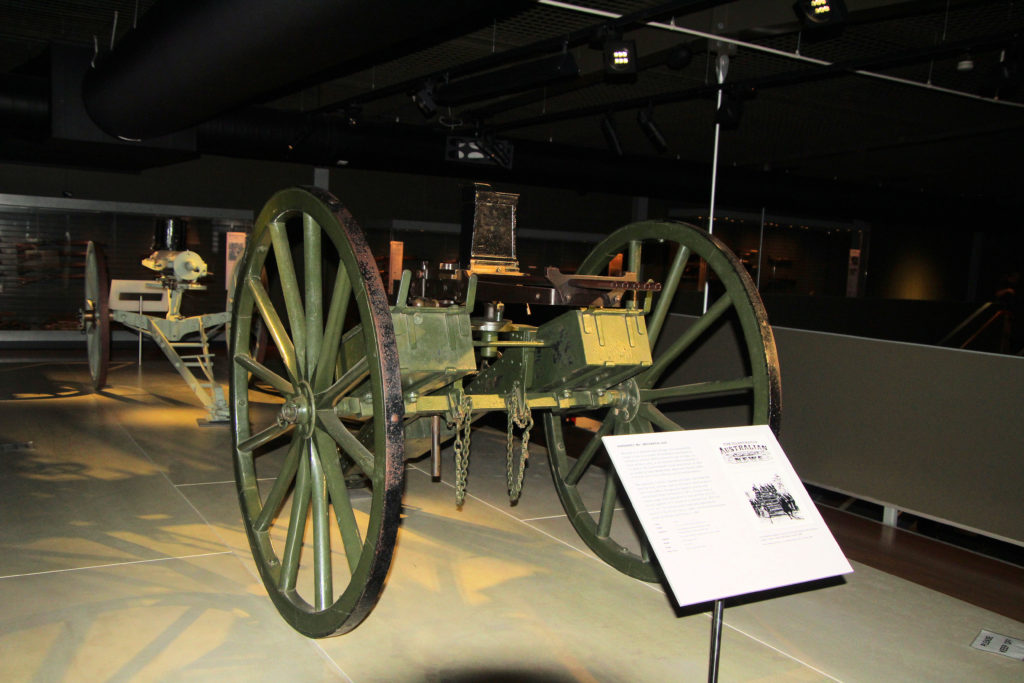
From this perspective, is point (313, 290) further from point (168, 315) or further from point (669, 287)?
point (168, 315)

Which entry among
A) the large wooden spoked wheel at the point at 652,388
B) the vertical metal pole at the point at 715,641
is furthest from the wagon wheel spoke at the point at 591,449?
the vertical metal pole at the point at 715,641

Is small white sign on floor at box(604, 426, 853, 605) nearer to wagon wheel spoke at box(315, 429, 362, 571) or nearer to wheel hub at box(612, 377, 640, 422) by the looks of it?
wagon wheel spoke at box(315, 429, 362, 571)

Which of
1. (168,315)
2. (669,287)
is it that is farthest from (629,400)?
(168,315)

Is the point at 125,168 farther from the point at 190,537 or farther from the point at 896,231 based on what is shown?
the point at 896,231

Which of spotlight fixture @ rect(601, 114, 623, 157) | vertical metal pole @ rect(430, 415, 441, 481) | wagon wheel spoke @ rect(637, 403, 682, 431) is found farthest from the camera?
spotlight fixture @ rect(601, 114, 623, 157)

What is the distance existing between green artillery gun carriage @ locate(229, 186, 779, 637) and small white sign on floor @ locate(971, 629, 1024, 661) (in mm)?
1156

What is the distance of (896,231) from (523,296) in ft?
45.0

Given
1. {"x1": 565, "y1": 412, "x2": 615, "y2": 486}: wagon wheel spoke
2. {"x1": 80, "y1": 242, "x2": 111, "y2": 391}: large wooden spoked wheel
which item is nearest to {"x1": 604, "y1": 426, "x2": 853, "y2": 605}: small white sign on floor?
{"x1": 565, "y1": 412, "x2": 615, "y2": 486}: wagon wheel spoke

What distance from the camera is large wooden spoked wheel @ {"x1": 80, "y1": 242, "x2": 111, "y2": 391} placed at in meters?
6.80

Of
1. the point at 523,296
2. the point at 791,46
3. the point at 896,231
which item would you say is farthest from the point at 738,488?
the point at 896,231

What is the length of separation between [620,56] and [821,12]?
1.53m

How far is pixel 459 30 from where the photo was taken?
638 cm

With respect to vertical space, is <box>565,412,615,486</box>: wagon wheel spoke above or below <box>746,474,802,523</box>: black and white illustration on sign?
below

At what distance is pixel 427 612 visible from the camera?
10.4ft
